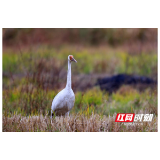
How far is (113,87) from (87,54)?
18.6 ft

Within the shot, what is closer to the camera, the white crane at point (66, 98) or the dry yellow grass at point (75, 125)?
the dry yellow grass at point (75, 125)

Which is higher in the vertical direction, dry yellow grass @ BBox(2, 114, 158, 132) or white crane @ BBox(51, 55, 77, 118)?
white crane @ BBox(51, 55, 77, 118)

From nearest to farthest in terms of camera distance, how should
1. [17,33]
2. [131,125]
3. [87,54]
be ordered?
[131,125] → [87,54] → [17,33]

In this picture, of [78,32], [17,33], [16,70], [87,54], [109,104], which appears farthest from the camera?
[78,32]

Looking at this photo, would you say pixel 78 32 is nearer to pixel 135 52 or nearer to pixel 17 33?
pixel 17 33

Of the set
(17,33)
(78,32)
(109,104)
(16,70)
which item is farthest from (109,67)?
(17,33)

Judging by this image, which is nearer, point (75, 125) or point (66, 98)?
point (75, 125)

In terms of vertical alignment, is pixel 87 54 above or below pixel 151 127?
above

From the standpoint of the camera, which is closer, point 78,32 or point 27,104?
point 27,104

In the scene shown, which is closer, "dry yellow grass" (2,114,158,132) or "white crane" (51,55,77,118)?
"dry yellow grass" (2,114,158,132)

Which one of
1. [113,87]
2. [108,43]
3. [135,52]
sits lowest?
[113,87]

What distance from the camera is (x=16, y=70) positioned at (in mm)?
11438

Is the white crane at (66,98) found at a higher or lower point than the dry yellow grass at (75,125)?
higher

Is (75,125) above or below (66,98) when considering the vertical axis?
below
